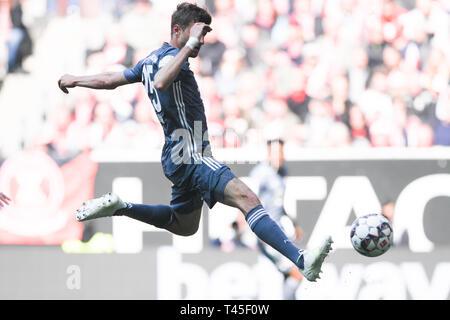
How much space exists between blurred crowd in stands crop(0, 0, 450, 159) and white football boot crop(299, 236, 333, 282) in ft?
13.6

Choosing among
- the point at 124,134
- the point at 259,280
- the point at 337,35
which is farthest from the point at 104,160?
the point at 337,35

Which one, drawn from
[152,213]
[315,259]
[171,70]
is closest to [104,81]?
[171,70]

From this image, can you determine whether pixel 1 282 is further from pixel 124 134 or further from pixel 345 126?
pixel 345 126

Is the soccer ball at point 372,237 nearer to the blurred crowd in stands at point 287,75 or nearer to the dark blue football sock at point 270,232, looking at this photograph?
the dark blue football sock at point 270,232

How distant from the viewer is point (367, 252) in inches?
217

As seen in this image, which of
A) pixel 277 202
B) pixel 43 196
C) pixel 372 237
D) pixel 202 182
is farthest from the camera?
pixel 43 196

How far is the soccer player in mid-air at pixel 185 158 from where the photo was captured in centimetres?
499

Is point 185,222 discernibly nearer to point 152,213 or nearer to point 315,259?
point 152,213

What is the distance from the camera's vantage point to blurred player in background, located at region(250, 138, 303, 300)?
809cm

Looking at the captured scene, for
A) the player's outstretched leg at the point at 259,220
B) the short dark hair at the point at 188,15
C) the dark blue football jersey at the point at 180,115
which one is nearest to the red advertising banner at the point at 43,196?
the dark blue football jersey at the point at 180,115

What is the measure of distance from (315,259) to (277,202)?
10.7 feet

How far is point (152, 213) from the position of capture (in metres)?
5.64
